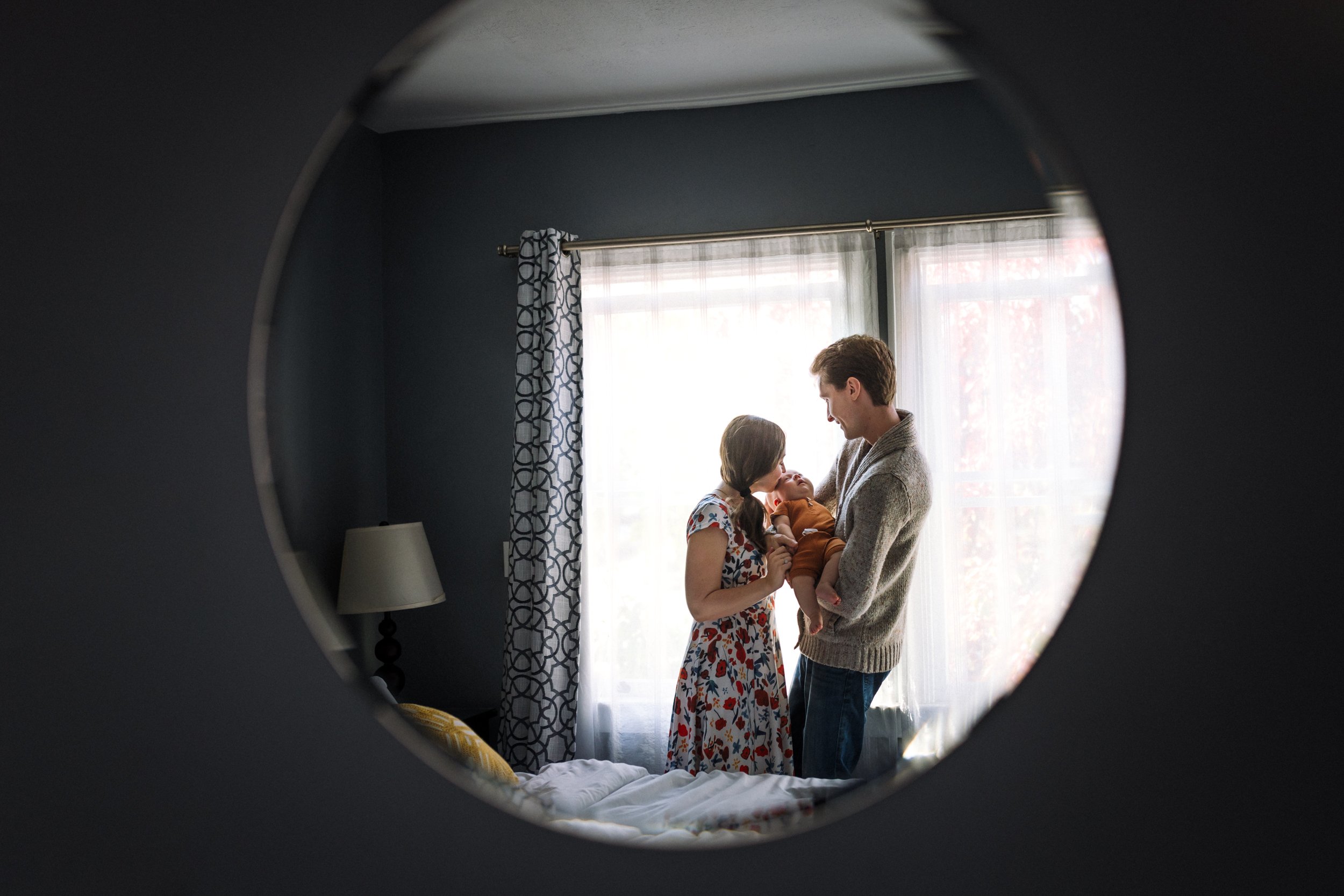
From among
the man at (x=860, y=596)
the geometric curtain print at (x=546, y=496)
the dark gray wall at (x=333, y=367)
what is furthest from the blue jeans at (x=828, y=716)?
the dark gray wall at (x=333, y=367)

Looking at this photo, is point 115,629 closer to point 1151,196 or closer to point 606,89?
point 606,89

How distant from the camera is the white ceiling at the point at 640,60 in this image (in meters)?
0.35

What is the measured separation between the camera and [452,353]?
16.4 inches

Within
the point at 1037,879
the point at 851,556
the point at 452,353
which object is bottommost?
the point at 1037,879

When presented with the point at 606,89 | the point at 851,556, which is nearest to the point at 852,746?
the point at 851,556

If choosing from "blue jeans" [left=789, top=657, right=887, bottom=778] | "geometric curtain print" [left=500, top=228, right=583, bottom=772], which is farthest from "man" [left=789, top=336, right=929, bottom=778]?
"geometric curtain print" [left=500, top=228, right=583, bottom=772]

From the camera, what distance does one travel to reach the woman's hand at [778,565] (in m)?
0.37

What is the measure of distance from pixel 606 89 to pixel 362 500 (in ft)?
0.83

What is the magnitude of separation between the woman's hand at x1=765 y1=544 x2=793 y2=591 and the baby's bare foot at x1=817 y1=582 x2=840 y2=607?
0.02m

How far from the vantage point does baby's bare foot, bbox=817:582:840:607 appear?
362 mm

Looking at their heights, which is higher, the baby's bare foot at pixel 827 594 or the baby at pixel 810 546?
the baby at pixel 810 546

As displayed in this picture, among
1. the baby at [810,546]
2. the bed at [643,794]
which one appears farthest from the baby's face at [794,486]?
the bed at [643,794]

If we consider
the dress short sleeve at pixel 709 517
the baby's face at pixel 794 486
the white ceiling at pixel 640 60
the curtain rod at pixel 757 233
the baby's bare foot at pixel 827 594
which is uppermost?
the white ceiling at pixel 640 60

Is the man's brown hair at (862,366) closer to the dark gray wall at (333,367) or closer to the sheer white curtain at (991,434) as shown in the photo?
Result: the sheer white curtain at (991,434)
